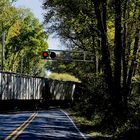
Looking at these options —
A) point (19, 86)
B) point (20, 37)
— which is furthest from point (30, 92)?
point (20, 37)

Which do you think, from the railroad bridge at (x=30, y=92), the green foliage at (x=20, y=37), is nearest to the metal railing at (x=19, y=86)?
the railroad bridge at (x=30, y=92)

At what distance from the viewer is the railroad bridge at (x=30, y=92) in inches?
1583

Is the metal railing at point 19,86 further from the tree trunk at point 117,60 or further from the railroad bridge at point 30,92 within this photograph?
the tree trunk at point 117,60

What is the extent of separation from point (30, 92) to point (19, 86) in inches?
181

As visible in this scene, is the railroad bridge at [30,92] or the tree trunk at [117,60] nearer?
the tree trunk at [117,60]

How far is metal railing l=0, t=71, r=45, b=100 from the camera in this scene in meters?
38.9

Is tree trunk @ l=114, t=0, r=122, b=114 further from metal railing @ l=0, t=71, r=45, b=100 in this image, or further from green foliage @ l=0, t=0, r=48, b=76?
green foliage @ l=0, t=0, r=48, b=76

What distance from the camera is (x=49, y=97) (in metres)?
57.7

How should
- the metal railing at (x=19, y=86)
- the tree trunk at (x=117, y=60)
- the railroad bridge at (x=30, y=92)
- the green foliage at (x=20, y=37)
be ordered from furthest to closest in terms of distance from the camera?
the green foliage at (x=20, y=37), the railroad bridge at (x=30, y=92), the metal railing at (x=19, y=86), the tree trunk at (x=117, y=60)

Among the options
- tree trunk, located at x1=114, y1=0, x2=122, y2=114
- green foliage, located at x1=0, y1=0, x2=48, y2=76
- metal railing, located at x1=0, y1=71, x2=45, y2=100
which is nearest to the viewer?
tree trunk, located at x1=114, y1=0, x2=122, y2=114

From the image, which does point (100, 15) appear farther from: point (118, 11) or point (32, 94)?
point (32, 94)

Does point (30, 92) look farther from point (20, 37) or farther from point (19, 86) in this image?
point (20, 37)

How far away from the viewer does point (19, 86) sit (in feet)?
145

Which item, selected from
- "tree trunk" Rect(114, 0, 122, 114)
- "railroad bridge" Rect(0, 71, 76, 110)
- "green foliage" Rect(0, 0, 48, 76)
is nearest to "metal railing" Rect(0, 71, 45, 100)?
"railroad bridge" Rect(0, 71, 76, 110)
